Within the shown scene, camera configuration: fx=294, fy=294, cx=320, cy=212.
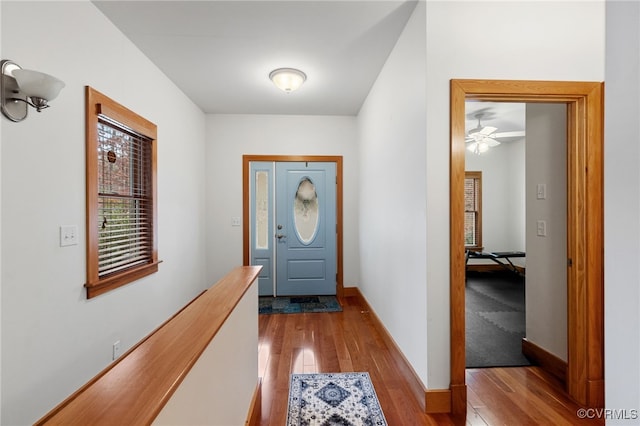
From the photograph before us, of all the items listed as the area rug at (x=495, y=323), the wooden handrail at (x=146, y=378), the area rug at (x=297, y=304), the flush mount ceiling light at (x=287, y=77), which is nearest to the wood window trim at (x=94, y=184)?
the wooden handrail at (x=146, y=378)

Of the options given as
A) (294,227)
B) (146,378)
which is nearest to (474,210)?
(294,227)

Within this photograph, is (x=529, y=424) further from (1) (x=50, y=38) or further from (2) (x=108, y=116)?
(1) (x=50, y=38)

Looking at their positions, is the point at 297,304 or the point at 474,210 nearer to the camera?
the point at 297,304

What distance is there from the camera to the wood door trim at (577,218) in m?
1.82

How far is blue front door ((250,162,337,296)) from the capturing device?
4.41m

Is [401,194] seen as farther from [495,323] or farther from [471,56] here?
[495,323]

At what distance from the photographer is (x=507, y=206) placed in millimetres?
6035

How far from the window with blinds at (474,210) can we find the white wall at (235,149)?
306cm

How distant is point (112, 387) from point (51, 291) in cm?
147

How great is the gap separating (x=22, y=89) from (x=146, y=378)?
5.13 ft

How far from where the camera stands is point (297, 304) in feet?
13.3

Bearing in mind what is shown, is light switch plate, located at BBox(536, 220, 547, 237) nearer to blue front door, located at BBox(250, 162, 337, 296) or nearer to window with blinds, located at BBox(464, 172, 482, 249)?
blue front door, located at BBox(250, 162, 337, 296)
